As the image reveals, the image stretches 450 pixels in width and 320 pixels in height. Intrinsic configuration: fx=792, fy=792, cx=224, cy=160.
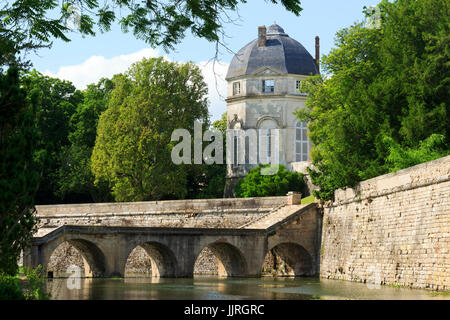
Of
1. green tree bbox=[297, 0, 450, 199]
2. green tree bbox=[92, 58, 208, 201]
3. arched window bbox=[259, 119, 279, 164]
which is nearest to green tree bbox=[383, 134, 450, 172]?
green tree bbox=[297, 0, 450, 199]

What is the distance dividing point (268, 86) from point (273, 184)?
404 inches

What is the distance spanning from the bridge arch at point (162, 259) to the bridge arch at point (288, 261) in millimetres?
4794

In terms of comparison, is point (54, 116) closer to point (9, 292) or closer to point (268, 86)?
point (268, 86)

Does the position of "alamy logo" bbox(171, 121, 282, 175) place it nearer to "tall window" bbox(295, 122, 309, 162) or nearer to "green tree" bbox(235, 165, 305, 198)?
"tall window" bbox(295, 122, 309, 162)

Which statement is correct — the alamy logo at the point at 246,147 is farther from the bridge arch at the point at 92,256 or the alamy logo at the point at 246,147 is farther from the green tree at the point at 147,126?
the bridge arch at the point at 92,256

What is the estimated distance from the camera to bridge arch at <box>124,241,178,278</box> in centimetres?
3391

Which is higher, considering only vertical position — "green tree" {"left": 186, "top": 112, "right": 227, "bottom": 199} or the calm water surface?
"green tree" {"left": 186, "top": 112, "right": 227, "bottom": 199}

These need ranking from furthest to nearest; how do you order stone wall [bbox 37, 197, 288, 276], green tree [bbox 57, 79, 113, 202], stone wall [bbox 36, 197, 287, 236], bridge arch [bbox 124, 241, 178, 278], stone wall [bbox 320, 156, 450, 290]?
green tree [bbox 57, 79, 113, 202], stone wall [bbox 36, 197, 287, 236], stone wall [bbox 37, 197, 288, 276], bridge arch [bbox 124, 241, 178, 278], stone wall [bbox 320, 156, 450, 290]

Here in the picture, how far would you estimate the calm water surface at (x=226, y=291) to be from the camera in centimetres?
2233

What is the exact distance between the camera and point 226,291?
83.1ft

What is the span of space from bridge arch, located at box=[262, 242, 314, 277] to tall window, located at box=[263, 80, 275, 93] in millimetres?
20449

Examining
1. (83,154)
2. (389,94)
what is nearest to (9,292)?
(389,94)

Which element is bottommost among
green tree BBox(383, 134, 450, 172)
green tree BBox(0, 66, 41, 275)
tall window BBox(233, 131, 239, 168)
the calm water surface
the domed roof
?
the calm water surface
